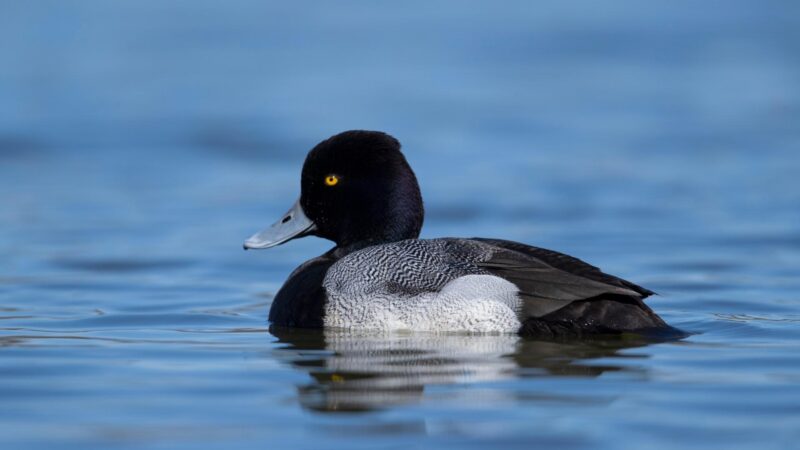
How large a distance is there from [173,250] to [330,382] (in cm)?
575

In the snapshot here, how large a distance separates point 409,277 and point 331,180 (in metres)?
1.20

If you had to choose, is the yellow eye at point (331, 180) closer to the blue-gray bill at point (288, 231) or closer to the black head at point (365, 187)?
the black head at point (365, 187)

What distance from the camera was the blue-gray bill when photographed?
941 cm

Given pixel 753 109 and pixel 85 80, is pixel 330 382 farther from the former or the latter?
pixel 85 80

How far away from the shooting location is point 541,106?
21.4m

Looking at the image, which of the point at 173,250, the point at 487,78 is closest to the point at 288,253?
the point at 173,250

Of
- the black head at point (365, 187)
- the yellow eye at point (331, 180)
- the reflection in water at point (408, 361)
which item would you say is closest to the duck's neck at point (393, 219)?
the black head at point (365, 187)

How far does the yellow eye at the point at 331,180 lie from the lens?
9098 millimetres

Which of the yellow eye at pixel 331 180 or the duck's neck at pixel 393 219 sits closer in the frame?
the duck's neck at pixel 393 219

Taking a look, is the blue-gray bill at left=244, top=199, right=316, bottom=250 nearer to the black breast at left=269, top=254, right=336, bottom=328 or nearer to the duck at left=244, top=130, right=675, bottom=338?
the duck at left=244, top=130, right=675, bottom=338

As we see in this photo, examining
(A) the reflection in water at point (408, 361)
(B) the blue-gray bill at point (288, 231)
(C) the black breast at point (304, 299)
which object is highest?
(B) the blue-gray bill at point (288, 231)

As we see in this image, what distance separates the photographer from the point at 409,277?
8.16m

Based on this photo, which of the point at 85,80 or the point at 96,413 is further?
the point at 85,80

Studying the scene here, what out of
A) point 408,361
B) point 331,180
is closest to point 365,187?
point 331,180
